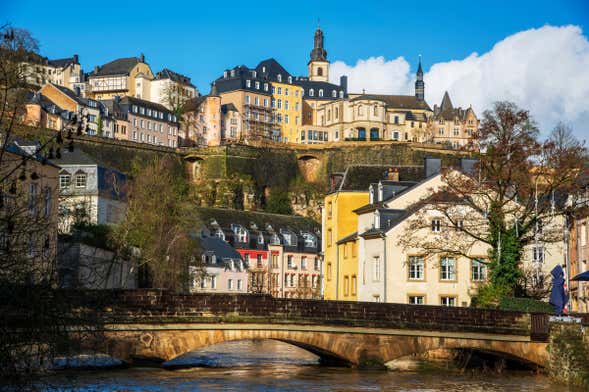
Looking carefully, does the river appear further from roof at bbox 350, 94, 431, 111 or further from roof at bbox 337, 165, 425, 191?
roof at bbox 350, 94, 431, 111

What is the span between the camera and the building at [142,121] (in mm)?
139500

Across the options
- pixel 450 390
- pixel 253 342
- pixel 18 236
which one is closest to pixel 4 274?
pixel 18 236

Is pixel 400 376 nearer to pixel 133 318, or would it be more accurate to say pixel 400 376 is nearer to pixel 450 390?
pixel 450 390

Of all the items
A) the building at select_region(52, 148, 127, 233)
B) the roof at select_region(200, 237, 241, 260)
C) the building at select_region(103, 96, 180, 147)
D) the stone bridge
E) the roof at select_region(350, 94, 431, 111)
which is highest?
the roof at select_region(350, 94, 431, 111)

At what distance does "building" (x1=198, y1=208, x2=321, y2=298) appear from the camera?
99.1 m

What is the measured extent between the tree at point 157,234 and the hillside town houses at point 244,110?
78.0 metres

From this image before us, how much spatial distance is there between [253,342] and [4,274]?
43.2 metres

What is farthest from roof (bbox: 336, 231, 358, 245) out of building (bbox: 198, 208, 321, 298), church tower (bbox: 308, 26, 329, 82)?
church tower (bbox: 308, 26, 329, 82)

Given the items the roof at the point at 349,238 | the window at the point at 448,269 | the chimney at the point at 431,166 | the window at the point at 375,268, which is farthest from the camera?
the chimney at the point at 431,166

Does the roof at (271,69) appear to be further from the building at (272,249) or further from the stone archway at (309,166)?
the building at (272,249)

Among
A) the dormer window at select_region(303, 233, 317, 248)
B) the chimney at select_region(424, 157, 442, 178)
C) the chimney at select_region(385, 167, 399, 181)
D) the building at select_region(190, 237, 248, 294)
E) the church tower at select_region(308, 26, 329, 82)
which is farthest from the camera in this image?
the church tower at select_region(308, 26, 329, 82)

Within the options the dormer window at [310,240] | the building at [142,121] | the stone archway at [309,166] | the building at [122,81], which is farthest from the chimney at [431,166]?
the building at [122,81]

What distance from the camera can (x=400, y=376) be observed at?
33438 millimetres

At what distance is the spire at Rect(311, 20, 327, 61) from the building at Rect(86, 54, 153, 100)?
40530 millimetres
